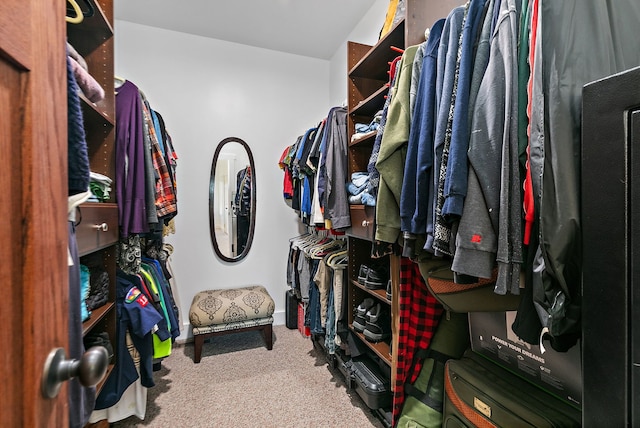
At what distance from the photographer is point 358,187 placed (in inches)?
68.6

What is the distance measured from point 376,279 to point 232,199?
5.80 feet

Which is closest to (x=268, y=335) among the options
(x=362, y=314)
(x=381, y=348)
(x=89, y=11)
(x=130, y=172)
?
(x=362, y=314)

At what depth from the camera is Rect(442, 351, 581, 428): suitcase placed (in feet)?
3.03

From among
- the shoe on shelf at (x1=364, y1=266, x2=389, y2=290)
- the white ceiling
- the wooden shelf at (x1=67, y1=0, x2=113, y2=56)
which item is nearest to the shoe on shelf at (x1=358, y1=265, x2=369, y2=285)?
the shoe on shelf at (x1=364, y1=266, x2=389, y2=290)

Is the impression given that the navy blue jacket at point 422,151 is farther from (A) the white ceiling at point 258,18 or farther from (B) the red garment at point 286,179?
(B) the red garment at point 286,179

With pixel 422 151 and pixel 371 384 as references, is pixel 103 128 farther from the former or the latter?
pixel 371 384

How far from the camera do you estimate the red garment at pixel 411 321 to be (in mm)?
1419

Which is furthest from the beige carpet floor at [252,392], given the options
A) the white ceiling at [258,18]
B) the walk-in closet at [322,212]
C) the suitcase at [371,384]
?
the white ceiling at [258,18]

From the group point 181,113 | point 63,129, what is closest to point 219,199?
point 181,113

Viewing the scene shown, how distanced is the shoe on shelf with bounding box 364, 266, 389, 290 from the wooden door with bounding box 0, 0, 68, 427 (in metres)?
1.49

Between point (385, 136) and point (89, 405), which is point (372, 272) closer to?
point (385, 136)

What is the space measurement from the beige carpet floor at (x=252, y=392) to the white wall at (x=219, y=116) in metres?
0.63

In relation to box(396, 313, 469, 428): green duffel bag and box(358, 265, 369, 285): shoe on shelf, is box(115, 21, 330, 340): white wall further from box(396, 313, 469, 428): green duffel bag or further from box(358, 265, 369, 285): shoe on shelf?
box(396, 313, 469, 428): green duffel bag

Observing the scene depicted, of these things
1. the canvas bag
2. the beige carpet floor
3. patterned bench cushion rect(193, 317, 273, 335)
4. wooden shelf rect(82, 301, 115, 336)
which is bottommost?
the beige carpet floor
